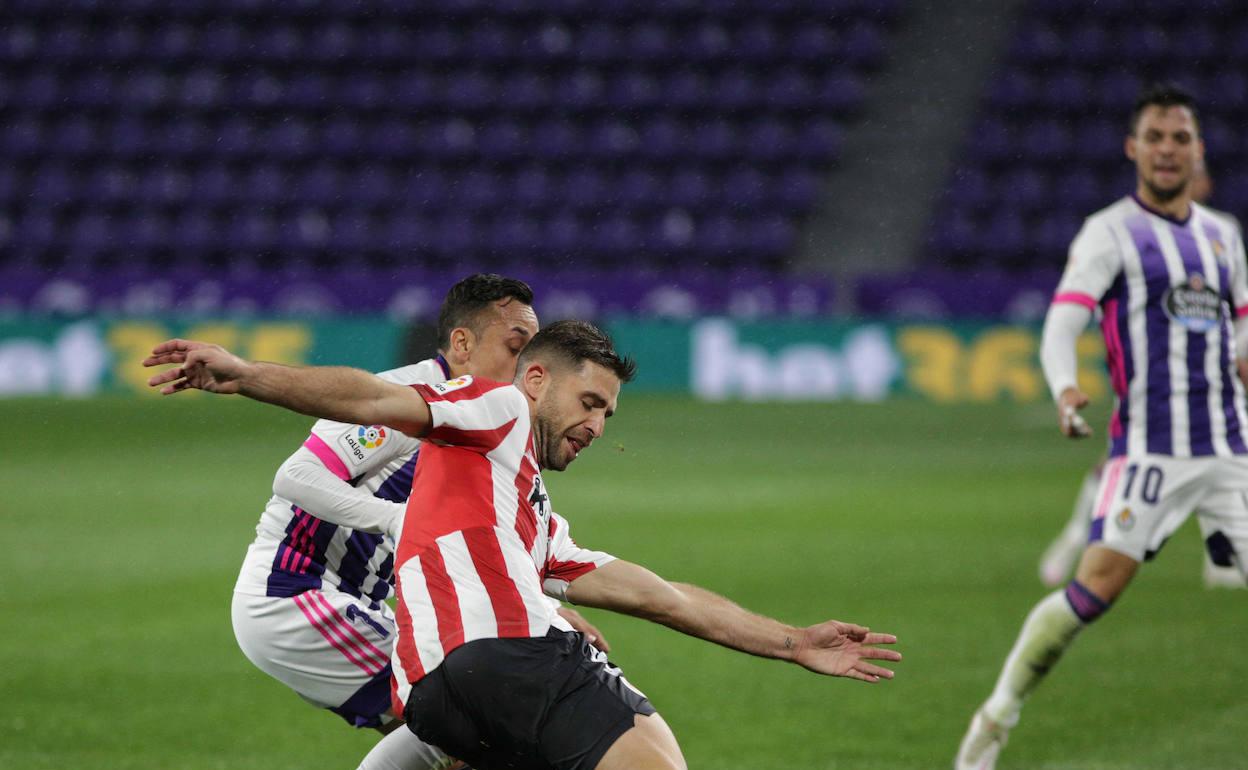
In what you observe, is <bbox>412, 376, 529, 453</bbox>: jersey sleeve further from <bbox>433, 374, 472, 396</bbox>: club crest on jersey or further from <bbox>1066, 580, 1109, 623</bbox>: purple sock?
<bbox>1066, 580, 1109, 623</bbox>: purple sock

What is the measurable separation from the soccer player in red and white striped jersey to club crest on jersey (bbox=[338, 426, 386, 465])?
68cm

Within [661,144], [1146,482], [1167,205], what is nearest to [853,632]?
[1146,482]

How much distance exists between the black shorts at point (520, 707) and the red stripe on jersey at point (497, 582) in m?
0.04

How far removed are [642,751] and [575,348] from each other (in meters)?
0.84

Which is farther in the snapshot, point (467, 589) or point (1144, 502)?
point (1144, 502)

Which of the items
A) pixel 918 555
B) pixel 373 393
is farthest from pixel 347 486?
pixel 918 555

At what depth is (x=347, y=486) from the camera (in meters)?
3.82

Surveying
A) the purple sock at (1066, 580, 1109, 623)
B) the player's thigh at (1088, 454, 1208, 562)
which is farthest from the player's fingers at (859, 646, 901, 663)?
the player's thigh at (1088, 454, 1208, 562)

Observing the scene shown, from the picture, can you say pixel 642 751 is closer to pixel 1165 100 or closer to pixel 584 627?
pixel 584 627

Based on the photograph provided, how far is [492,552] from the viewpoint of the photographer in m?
3.13

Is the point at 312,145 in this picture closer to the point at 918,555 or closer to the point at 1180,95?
the point at 918,555

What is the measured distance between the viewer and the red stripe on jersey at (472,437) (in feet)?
10.2

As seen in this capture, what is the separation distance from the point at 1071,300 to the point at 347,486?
8.87ft

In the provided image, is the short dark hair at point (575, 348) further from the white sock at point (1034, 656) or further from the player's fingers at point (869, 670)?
the white sock at point (1034, 656)
